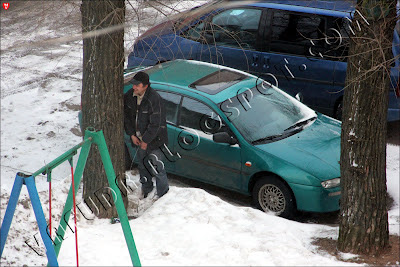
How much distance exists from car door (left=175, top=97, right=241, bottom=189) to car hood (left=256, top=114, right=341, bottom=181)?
17.5 inches

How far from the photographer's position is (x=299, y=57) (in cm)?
889

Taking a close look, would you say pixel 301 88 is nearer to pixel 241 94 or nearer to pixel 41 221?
pixel 241 94

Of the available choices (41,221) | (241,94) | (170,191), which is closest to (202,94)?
(241,94)

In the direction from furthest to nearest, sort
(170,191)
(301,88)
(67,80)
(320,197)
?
1. (67,80)
2. (301,88)
3. (170,191)
4. (320,197)

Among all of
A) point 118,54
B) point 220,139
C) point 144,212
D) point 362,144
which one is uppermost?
point 118,54

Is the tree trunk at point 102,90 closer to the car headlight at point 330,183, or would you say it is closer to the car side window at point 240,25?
the car headlight at point 330,183

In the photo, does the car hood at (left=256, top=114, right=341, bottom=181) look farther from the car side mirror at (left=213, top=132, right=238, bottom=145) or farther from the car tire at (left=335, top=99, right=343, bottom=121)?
the car tire at (left=335, top=99, right=343, bottom=121)

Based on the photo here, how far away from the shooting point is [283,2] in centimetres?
921

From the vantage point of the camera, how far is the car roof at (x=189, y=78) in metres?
7.22

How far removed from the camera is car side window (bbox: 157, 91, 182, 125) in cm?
732

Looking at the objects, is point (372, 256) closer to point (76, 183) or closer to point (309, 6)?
point (76, 183)

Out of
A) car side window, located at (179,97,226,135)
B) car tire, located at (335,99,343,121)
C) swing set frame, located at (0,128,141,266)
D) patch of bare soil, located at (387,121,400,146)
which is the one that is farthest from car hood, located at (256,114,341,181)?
swing set frame, located at (0,128,141,266)

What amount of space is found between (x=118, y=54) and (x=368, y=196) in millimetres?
2854

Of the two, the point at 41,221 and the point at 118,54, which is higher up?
the point at 118,54
